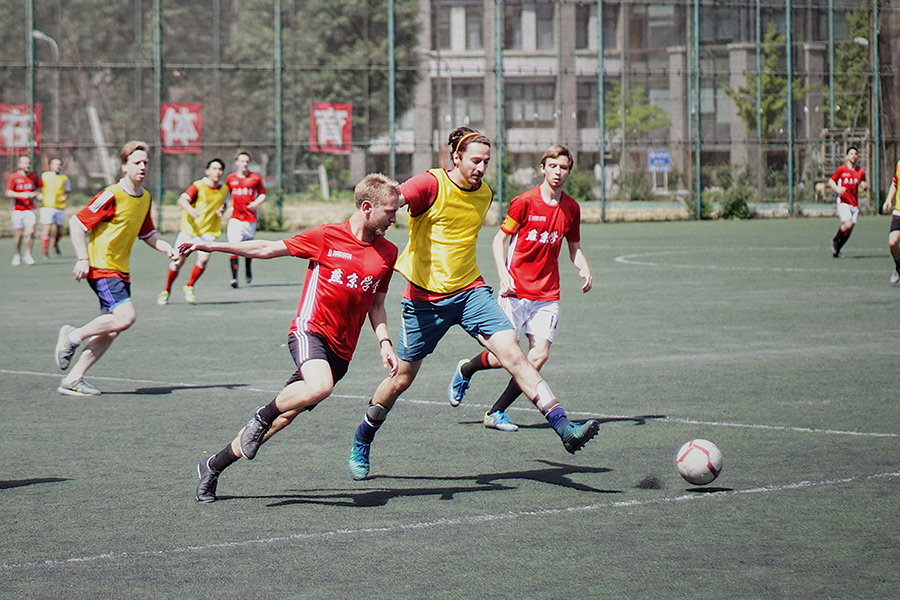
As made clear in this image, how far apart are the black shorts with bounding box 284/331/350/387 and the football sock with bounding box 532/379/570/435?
3.63 ft

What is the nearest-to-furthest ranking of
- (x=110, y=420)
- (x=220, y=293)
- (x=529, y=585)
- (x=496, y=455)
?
1. (x=529, y=585)
2. (x=496, y=455)
3. (x=110, y=420)
4. (x=220, y=293)

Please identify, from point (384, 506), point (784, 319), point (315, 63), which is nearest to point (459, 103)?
point (315, 63)

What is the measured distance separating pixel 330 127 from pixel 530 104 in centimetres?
1347

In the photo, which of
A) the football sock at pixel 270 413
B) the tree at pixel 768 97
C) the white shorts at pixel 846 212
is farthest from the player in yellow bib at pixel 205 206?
the tree at pixel 768 97

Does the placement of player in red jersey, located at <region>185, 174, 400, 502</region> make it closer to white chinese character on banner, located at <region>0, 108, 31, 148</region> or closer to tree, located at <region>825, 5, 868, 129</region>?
white chinese character on banner, located at <region>0, 108, 31, 148</region>

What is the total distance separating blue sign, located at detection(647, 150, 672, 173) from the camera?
154ft

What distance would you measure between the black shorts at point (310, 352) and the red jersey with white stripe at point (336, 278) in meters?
0.03

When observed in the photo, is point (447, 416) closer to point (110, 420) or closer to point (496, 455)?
point (496, 455)

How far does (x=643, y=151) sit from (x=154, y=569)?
140ft

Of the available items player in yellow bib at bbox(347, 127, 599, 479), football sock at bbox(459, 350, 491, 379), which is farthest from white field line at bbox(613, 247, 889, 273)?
player in yellow bib at bbox(347, 127, 599, 479)

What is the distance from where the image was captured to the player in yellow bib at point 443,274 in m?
7.57

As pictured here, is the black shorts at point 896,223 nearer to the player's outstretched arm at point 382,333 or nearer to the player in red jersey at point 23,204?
the player's outstretched arm at point 382,333

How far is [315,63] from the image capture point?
145 feet

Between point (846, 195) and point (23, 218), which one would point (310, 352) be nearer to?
point (846, 195)
